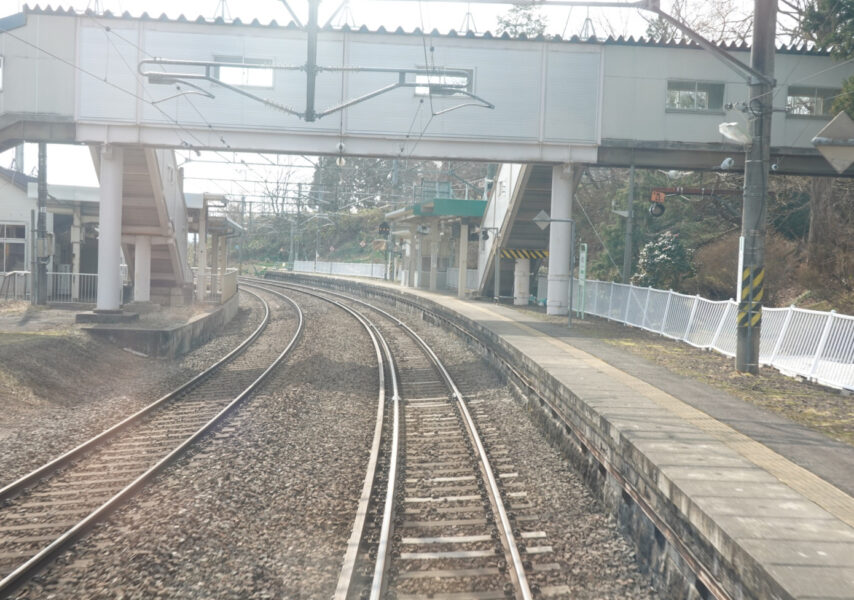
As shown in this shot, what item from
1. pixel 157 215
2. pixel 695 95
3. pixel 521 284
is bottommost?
pixel 521 284

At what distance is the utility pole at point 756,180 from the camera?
12.5 metres

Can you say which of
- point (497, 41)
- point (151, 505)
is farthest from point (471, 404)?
point (497, 41)

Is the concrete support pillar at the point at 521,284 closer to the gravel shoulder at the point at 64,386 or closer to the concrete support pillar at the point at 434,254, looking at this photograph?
the concrete support pillar at the point at 434,254

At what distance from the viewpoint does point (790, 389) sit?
39.0 ft

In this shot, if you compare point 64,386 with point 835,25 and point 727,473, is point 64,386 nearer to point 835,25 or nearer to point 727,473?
point 727,473

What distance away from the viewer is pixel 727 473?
272 inches

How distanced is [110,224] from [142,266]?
4038 millimetres

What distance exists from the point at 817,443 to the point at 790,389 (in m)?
3.70

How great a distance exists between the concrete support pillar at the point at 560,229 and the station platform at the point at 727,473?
393 inches

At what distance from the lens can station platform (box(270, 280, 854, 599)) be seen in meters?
4.95

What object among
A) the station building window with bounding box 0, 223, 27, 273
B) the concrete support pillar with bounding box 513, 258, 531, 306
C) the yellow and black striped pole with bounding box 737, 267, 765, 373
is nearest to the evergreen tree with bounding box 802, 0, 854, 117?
the yellow and black striped pole with bounding box 737, 267, 765, 373

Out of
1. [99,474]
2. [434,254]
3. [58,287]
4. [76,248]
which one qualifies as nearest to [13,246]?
[76,248]

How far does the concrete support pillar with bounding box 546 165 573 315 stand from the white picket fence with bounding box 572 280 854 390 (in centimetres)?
152

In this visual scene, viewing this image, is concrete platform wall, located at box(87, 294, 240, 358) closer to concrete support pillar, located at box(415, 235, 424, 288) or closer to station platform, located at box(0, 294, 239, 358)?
station platform, located at box(0, 294, 239, 358)
